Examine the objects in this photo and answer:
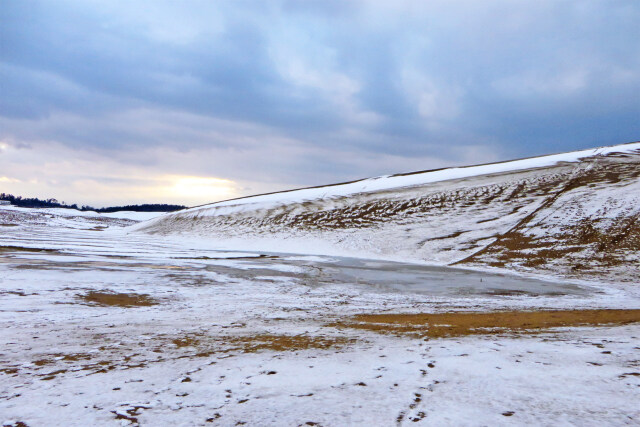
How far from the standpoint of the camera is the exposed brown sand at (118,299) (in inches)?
409

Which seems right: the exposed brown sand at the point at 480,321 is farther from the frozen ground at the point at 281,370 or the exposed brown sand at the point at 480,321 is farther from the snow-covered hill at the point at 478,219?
the snow-covered hill at the point at 478,219

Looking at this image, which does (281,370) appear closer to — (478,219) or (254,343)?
(254,343)

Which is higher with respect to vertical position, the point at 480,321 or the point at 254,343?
the point at 254,343

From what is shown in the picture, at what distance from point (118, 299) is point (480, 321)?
9080 millimetres

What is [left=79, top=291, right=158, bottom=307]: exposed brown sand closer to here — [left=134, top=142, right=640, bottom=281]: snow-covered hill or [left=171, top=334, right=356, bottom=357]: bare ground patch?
[left=171, top=334, right=356, bottom=357]: bare ground patch

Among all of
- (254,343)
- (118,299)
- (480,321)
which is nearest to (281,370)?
(254,343)

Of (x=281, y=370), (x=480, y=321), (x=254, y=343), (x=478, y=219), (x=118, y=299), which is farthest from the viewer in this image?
(x=478, y=219)

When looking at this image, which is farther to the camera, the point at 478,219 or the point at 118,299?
the point at 478,219

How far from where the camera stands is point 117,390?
13.7ft

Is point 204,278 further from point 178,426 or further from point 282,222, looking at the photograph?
point 282,222

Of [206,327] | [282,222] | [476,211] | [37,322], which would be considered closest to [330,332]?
[206,327]

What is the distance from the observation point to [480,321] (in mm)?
8422

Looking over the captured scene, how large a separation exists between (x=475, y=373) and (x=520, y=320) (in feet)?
15.2

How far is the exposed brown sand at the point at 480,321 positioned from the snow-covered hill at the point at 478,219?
506 inches
